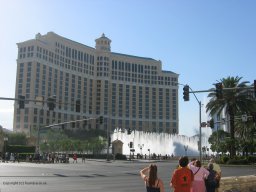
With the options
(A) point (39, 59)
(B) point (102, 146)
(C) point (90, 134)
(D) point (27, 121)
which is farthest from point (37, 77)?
(B) point (102, 146)

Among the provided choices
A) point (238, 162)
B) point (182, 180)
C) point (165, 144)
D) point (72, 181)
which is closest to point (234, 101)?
point (238, 162)

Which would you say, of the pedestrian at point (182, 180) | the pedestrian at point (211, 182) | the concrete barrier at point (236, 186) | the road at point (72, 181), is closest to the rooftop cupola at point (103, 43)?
the road at point (72, 181)

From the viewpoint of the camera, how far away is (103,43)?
19188 cm

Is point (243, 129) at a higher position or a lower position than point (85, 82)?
lower

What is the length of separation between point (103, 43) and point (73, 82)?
23.9 m

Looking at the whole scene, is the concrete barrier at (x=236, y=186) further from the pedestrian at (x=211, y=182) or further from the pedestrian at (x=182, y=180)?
the pedestrian at (x=182, y=180)

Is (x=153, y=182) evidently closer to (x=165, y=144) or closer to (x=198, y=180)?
(x=198, y=180)

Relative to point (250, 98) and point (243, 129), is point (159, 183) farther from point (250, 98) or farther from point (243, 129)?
point (243, 129)

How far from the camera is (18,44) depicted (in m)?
164

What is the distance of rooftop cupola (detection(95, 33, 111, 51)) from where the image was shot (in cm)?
19112

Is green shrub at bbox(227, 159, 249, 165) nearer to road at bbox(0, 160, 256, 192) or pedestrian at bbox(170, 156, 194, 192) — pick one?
road at bbox(0, 160, 256, 192)

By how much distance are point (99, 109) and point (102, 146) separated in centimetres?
9676

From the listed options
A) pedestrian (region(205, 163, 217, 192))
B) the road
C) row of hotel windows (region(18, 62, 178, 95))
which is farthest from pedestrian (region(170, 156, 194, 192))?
row of hotel windows (region(18, 62, 178, 95))

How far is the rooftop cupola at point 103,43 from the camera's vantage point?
191 metres
